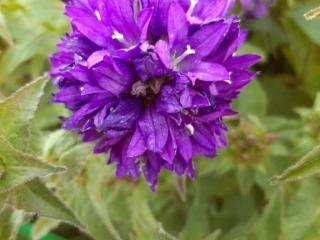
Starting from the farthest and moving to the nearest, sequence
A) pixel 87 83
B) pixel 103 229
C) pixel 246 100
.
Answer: pixel 246 100
pixel 103 229
pixel 87 83

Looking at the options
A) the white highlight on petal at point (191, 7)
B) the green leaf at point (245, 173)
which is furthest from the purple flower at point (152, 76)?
the green leaf at point (245, 173)

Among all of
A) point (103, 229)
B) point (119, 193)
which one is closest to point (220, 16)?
point (103, 229)

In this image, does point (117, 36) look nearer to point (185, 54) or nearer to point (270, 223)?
point (185, 54)

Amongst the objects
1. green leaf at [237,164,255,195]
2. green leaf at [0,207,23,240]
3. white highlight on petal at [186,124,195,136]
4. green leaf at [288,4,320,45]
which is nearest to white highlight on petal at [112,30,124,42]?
white highlight on petal at [186,124,195,136]

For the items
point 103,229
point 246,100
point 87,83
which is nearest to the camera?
point 87,83

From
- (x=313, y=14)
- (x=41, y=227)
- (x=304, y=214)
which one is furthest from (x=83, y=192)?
(x=313, y=14)

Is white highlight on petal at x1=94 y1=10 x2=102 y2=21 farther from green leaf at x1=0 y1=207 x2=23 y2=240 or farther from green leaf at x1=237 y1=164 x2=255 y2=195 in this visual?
green leaf at x1=237 y1=164 x2=255 y2=195

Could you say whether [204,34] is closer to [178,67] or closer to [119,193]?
[178,67]
